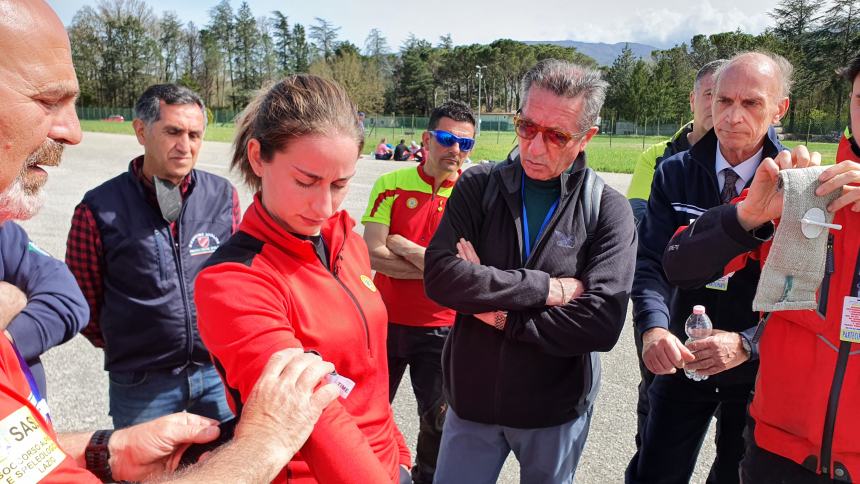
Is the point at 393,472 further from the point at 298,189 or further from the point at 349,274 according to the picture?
the point at 298,189

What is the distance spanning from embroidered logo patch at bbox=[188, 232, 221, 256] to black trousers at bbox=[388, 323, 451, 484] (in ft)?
3.92

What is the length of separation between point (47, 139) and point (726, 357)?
2.56 meters

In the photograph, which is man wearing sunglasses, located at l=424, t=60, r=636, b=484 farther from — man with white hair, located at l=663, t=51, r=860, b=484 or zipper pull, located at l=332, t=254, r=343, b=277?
zipper pull, located at l=332, t=254, r=343, b=277

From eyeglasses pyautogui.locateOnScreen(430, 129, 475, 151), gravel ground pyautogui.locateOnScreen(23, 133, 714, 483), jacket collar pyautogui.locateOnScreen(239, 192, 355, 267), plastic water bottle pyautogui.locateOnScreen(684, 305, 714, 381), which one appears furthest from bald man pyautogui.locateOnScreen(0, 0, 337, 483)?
eyeglasses pyautogui.locateOnScreen(430, 129, 475, 151)

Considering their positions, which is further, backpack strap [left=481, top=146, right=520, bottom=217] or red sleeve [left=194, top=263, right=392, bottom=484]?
backpack strap [left=481, top=146, right=520, bottom=217]

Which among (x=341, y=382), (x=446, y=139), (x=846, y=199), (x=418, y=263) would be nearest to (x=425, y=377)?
(x=418, y=263)

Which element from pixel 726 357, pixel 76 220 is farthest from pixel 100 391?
pixel 726 357

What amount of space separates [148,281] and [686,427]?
115 inches

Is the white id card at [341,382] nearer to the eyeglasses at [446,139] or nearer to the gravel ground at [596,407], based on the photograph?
the gravel ground at [596,407]

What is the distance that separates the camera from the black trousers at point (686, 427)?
9.94 feet

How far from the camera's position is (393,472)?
2068mm

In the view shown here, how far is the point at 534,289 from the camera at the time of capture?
8.30ft

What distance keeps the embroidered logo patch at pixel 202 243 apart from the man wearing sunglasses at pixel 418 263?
1032mm

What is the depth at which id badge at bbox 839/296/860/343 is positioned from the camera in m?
1.98
